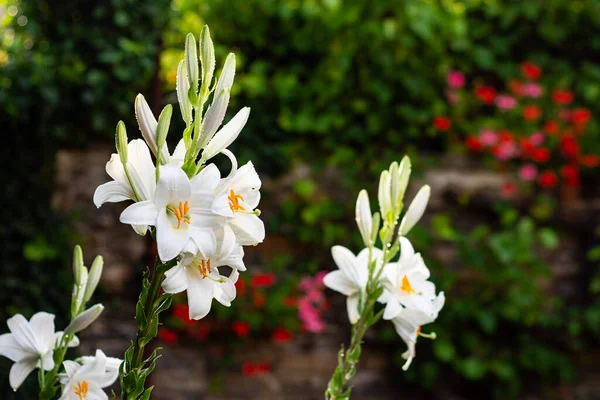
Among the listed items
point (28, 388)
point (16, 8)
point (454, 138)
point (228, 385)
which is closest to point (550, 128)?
point (454, 138)

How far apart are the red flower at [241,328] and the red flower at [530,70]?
1.83m

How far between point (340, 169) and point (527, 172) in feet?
2.97

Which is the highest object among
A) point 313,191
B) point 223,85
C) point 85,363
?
point 313,191

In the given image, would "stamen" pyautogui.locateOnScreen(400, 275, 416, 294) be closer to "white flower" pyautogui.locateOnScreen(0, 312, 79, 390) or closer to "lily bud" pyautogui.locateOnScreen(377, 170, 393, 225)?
"lily bud" pyautogui.locateOnScreen(377, 170, 393, 225)

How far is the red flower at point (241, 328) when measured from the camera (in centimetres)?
272

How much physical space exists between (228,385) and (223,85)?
216 cm

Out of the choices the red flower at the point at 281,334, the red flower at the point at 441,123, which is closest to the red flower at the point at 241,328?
the red flower at the point at 281,334

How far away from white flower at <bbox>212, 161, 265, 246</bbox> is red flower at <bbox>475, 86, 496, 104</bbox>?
2.57 m

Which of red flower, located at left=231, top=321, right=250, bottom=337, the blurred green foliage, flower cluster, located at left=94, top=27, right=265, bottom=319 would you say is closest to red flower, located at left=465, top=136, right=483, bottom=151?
red flower, located at left=231, top=321, right=250, bottom=337

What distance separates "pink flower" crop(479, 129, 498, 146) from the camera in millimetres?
3158

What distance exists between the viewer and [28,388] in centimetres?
147

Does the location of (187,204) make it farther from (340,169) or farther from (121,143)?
(340,169)

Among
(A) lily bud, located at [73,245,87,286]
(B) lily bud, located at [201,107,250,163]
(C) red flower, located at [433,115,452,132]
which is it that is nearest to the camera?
(B) lily bud, located at [201,107,250,163]

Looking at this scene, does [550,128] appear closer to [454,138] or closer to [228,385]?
[454,138]
